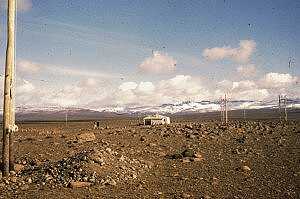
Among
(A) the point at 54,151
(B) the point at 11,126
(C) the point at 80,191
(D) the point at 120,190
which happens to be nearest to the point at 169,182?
(D) the point at 120,190

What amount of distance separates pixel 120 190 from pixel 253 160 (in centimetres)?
772

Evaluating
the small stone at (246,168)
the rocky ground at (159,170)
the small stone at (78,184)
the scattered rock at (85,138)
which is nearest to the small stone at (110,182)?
the rocky ground at (159,170)

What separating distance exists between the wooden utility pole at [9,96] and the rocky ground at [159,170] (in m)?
0.86

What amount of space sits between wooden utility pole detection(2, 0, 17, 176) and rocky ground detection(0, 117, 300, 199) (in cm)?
86

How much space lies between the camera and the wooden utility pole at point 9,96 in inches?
591

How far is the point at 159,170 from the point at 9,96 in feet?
23.3

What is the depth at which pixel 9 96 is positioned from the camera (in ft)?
49.4

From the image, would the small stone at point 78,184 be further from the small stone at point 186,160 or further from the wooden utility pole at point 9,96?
the small stone at point 186,160

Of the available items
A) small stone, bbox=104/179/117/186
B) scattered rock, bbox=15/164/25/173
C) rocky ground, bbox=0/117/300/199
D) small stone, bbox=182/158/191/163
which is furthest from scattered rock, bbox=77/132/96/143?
small stone, bbox=104/179/117/186

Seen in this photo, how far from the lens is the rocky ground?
1294 centimetres

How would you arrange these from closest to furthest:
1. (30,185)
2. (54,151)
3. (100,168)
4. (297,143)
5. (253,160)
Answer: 1. (30,185)
2. (100,168)
3. (253,160)
4. (54,151)
5. (297,143)

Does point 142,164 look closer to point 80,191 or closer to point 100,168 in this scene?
point 100,168

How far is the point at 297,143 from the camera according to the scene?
21969 mm

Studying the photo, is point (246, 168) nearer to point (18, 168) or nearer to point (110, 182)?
point (110, 182)
